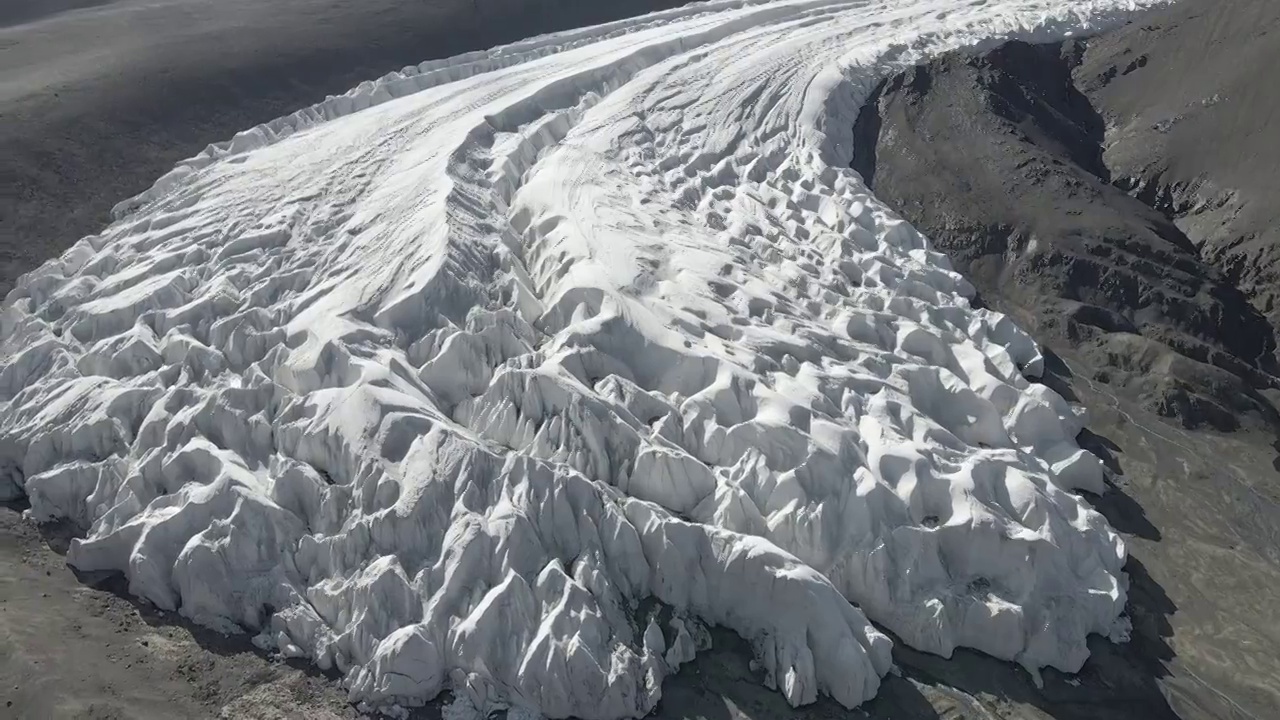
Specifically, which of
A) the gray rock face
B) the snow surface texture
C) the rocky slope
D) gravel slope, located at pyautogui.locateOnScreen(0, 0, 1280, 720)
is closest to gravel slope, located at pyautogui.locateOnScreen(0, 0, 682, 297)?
gravel slope, located at pyautogui.locateOnScreen(0, 0, 1280, 720)

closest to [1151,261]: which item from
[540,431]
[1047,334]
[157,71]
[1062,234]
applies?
[1062,234]

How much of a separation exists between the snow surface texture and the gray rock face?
1832 millimetres

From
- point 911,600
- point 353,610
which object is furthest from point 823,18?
point 353,610

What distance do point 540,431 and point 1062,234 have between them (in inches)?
489

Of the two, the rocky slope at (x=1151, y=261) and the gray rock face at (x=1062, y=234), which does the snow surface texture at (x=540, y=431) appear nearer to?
the rocky slope at (x=1151, y=261)

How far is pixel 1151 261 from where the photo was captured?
1909cm

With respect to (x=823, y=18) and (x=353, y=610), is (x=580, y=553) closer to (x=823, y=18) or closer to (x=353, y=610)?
(x=353, y=610)

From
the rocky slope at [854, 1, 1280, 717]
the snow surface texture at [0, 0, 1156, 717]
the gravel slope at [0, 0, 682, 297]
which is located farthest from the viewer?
the gravel slope at [0, 0, 682, 297]

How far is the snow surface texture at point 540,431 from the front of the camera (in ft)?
37.6

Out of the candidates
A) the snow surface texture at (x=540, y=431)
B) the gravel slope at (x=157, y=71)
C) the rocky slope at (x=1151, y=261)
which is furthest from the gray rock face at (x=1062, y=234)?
the gravel slope at (x=157, y=71)

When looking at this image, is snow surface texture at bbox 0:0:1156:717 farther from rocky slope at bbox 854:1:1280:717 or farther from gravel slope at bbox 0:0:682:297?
gravel slope at bbox 0:0:682:297

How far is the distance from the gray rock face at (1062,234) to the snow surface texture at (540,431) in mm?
1832

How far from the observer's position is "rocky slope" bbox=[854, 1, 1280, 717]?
1309 centimetres

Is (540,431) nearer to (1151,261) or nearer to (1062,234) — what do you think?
(1062,234)
